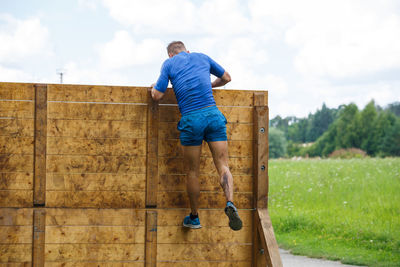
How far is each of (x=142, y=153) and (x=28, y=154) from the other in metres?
1.25

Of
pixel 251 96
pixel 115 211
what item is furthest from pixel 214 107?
pixel 115 211

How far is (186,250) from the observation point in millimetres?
5379

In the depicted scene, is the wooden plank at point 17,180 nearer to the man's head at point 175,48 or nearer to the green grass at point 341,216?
the man's head at point 175,48

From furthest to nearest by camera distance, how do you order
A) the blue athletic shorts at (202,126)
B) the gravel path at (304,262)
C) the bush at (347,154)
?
the bush at (347,154)
the gravel path at (304,262)
the blue athletic shorts at (202,126)

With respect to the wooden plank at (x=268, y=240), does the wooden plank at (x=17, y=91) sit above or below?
above

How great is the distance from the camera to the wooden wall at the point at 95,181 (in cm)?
525

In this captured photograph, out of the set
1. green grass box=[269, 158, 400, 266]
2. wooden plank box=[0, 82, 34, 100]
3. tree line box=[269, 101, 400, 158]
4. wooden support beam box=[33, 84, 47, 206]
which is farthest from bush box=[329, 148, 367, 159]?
wooden plank box=[0, 82, 34, 100]

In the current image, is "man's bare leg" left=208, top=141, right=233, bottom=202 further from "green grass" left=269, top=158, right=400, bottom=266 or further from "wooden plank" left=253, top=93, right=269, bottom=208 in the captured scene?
"green grass" left=269, top=158, right=400, bottom=266

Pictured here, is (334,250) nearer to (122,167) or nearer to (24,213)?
(122,167)

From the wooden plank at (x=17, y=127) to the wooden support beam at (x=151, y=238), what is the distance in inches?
62.6

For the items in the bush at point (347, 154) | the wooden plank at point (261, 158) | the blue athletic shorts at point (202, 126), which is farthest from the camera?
the bush at point (347, 154)

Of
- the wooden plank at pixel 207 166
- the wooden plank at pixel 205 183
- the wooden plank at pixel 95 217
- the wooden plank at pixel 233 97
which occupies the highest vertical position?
the wooden plank at pixel 233 97

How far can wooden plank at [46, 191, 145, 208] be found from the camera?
5.28 meters

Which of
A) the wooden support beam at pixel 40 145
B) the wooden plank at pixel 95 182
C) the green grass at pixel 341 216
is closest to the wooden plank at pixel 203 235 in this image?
the wooden plank at pixel 95 182
